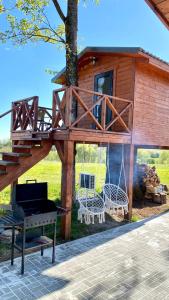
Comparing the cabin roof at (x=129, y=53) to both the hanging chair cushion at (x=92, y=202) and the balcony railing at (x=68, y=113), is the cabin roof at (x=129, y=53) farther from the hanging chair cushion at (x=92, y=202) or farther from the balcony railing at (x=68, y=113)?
the hanging chair cushion at (x=92, y=202)

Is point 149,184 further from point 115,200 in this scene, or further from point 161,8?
point 161,8

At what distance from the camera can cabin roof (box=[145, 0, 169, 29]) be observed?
202 cm

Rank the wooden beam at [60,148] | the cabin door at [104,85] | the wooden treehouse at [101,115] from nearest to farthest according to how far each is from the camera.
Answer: the wooden treehouse at [101,115], the wooden beam at [60,148], the cabin door at [104,85]

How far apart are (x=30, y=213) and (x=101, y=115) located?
11.2 feet

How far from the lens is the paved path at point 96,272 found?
3582mm

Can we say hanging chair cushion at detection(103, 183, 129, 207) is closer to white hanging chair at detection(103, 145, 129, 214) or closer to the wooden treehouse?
white hanging chair at detection(103, 145, 129, 214)

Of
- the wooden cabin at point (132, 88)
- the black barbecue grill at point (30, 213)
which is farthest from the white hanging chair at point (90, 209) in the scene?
the wooden cabin at point (132, 88)

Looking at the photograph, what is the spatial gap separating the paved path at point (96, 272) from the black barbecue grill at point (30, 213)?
27cm

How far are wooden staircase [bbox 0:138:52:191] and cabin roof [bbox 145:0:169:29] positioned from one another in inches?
170

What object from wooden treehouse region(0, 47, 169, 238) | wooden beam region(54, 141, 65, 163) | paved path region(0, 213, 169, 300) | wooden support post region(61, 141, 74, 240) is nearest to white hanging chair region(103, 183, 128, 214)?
wooden treehouse region(0, 47, 169, 238)

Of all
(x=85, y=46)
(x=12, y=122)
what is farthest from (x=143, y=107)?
(x=12, y=122)

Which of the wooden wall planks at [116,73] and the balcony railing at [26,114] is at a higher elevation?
the wooden wall planks at [116,73]

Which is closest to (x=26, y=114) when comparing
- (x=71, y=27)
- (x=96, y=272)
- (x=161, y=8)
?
(x=71, y=27)

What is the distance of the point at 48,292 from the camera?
356 cm
